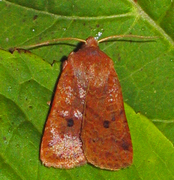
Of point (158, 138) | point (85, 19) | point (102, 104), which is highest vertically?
point (85, 19)

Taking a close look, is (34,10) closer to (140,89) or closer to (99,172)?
(140,89)

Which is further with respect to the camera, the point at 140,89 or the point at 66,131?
the point at 140,89

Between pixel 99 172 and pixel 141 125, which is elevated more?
pixel 141 125

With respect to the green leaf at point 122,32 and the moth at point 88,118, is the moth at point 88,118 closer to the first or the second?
the moth at point 88,118

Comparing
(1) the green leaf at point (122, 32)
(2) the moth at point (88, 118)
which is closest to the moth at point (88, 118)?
(2) the moth at point (88, 118)

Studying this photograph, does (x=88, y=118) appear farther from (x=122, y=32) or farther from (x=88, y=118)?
(x=122, y=32)

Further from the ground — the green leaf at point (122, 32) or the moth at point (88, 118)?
the green leaf at point (122, 32)

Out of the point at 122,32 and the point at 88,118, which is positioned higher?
the point at 122,32

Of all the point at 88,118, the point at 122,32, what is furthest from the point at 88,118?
the point at 122,32

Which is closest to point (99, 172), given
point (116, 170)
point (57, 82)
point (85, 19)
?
point (116, 170)
